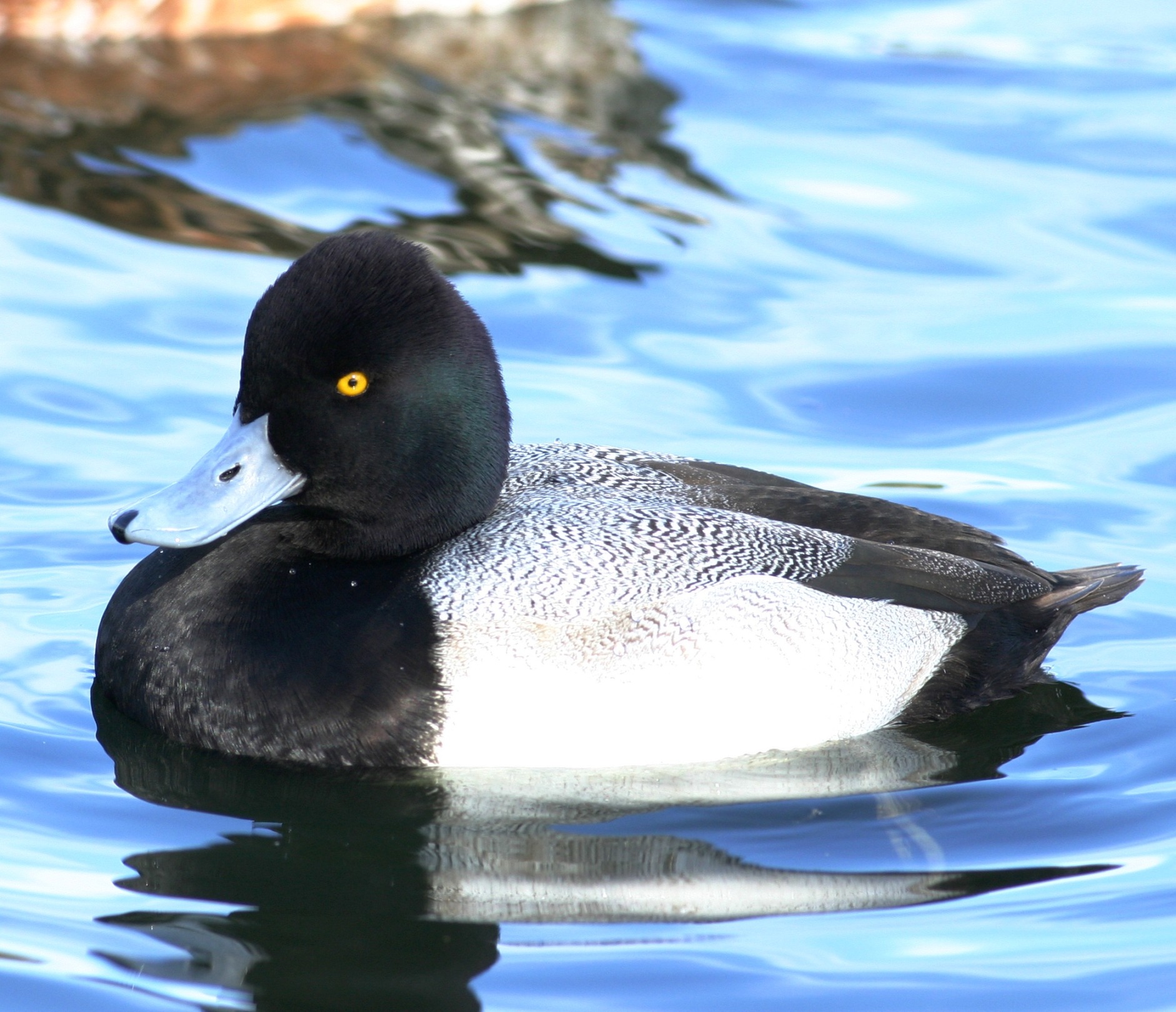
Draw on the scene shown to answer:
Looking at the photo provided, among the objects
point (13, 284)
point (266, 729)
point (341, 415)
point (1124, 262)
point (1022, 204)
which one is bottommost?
point (266, 729)

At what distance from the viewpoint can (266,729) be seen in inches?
198

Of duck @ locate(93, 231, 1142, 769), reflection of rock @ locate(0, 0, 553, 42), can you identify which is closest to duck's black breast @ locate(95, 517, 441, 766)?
duck @ locate(93, 231, 1142, 769)

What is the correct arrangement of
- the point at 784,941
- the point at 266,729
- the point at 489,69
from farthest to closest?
the point at 489,69 → the point at 266,729 → the point at 784,941

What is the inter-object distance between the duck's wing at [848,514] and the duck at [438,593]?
161 mm

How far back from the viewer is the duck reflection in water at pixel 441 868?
4270 millimetres

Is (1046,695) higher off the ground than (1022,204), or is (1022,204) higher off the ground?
(1022,204)

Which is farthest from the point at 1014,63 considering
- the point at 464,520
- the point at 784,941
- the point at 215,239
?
the point at 784,941

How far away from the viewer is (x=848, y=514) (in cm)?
566

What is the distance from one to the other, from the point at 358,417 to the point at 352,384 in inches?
3.6

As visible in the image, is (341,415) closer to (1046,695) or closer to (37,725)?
(37,725)

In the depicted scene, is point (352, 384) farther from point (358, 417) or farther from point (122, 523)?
point (122, 523)

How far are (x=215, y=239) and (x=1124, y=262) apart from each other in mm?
4562

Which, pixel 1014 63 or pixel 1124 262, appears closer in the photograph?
pixel 1124 262

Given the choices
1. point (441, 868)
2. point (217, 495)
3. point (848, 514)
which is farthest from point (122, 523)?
point (848, 514)
